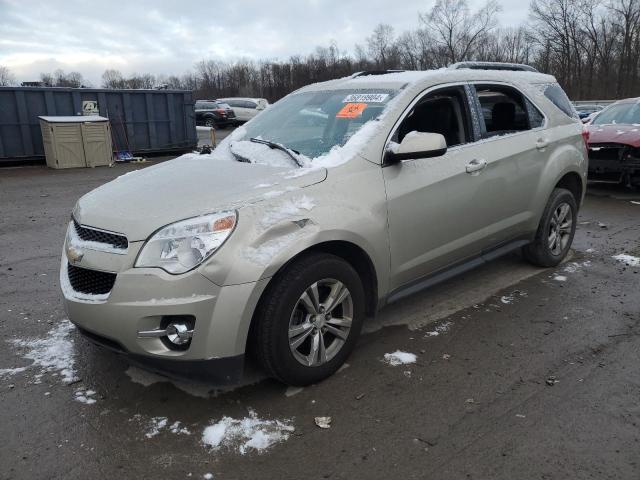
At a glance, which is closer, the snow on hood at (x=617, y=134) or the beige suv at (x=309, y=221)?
the beige suv at (x=309, y=221)

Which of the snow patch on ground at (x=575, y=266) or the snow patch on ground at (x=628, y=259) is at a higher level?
the snow patch on ground at (x=575, y=266)

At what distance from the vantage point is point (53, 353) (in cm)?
360

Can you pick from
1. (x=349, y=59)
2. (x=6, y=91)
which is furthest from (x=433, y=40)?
(x=6, y=91)

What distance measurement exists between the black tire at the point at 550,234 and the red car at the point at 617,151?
4.43 metres

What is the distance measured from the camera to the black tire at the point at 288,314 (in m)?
2.81

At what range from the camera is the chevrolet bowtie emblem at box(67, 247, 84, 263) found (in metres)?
2.90

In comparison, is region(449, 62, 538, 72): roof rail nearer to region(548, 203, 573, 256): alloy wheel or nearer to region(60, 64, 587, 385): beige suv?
region(60, 64, 587, 385): beige suv

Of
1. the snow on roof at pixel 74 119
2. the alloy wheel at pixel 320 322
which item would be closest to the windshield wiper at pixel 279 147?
the alloy wheel at pixel 320 322

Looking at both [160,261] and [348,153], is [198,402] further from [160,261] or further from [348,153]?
[348,153]

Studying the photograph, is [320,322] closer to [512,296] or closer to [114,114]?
[512,296]

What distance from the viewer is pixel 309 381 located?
3.10 m

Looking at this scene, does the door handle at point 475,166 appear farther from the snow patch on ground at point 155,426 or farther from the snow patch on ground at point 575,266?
the snow patch on ground at point 155,426

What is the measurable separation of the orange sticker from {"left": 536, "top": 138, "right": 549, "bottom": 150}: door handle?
5.83 feet

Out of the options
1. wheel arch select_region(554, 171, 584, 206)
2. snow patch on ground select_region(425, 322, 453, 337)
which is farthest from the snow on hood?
snow patch on ground select_region(425, 322, 453, 337)
